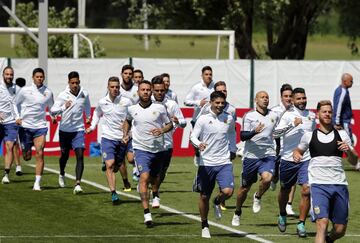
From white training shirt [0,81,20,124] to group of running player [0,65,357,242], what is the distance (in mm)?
1563

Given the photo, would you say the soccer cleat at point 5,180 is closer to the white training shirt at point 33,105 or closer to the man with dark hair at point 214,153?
the white training shirt at point 33,105

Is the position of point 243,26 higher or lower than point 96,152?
higher

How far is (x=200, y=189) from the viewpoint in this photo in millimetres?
18203

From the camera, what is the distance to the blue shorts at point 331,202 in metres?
15.8

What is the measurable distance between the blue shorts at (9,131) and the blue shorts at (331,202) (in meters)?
10.8

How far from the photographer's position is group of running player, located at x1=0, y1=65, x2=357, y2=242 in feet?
52.4

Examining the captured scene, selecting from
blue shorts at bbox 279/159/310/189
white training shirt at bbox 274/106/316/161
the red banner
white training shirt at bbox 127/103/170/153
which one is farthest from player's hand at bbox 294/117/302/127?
the red banner

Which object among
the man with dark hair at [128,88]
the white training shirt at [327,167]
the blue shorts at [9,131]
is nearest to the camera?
the white training shirt at [327,167]

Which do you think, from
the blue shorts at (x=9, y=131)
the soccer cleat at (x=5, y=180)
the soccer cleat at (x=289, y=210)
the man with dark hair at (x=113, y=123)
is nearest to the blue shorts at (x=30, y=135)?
the soccer cleat at (x=5, y=180)

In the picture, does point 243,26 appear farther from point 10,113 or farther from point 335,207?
point 335,207

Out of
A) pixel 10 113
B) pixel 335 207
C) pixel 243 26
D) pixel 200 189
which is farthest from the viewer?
pixel 243 26

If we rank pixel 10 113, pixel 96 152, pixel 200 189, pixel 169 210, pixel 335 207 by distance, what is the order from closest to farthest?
pixel 335 207 < pixel 200 189 < pixel 169 210 < pixel 10 113 < pixel 96 152

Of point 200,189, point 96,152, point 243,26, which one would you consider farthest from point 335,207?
point 243,26

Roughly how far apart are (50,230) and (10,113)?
742cm
